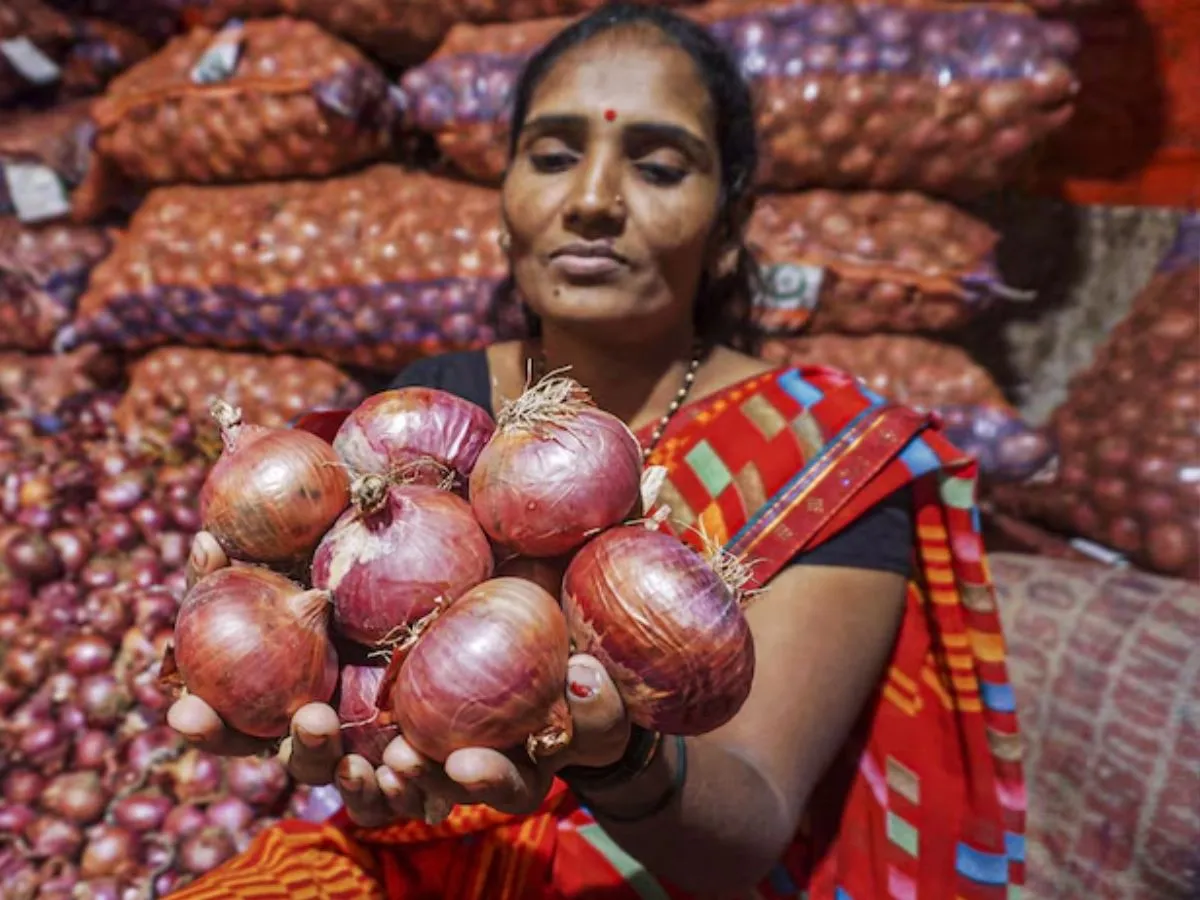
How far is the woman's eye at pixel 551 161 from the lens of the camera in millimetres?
894

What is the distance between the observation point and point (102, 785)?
1.20m

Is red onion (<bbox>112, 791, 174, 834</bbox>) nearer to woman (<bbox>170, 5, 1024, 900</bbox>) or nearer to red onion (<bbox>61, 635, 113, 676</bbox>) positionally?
red onion (<bbox>61, 635, 113, 676</bbox>)

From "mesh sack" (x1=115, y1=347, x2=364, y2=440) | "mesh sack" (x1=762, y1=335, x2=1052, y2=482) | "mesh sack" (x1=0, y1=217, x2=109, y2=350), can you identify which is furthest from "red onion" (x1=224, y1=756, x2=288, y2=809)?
"mesh sack" (x1=0, y1=217, x2=109, y2=350)

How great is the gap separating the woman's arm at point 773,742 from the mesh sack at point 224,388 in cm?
111

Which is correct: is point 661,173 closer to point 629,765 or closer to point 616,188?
point 616,188

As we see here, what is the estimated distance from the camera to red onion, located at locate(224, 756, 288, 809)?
1164 millimetres

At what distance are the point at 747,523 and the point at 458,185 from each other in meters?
1.06

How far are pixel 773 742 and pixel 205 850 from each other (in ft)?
2.80

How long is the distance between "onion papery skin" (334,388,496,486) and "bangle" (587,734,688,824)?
232 millimetres

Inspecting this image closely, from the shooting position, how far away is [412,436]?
492 mm

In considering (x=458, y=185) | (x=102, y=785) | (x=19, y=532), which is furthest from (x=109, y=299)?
(x=102, y=785)

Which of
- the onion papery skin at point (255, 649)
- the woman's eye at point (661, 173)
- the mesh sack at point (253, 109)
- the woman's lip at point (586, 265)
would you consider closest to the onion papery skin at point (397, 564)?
the onion papery skin at point (255, 649)

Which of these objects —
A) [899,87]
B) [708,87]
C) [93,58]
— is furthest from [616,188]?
[93,58]

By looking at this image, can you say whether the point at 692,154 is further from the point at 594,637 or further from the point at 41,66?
the point at 41,66
